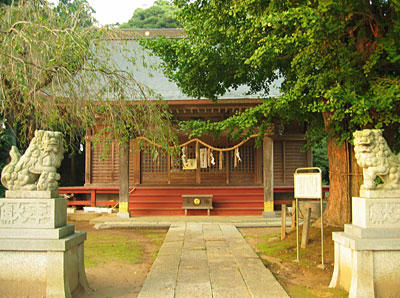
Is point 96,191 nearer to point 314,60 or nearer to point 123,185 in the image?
point 123,185

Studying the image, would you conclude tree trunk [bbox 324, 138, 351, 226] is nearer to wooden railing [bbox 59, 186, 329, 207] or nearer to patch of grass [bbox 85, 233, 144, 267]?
patch of grass [bbox 85, 233, 144, 267]

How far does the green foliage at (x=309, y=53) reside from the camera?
496cm

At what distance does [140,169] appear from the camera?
523 inches

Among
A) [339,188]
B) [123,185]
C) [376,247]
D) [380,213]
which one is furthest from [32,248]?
[123,185]

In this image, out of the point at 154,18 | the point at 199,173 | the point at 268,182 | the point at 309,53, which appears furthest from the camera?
the point at 154,18

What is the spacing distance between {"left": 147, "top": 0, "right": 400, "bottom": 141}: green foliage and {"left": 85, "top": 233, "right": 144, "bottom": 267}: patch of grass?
122 inches

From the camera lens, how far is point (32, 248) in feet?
12.8

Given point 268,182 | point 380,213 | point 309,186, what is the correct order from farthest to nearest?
point 268,182 → point 309,186 → point 380,213

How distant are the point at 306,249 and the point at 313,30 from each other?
3875 mm

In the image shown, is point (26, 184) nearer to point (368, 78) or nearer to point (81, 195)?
point (368, 78)

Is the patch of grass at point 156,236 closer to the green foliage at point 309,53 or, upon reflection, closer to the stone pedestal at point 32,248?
the green foliage at point 309,53

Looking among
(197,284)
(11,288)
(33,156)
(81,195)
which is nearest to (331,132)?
(197,284)

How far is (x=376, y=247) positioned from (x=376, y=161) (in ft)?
3.21

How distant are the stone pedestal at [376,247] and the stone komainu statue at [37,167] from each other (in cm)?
352
